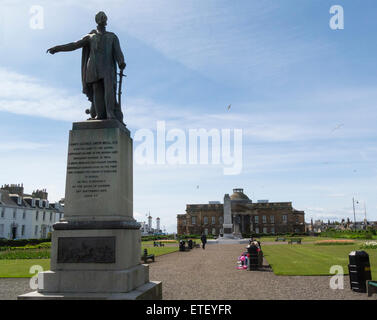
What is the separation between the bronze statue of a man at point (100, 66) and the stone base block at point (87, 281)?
3.54m

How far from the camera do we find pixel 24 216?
6222 centimetres

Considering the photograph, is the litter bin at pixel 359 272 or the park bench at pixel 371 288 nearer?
the park bench at pixel 371 288

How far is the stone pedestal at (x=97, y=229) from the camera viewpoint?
6.70m

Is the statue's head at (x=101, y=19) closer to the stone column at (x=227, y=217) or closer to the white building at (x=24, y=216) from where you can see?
the stone column at (x=227, y=217)

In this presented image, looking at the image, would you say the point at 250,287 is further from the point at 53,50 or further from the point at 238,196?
the point at 238,196

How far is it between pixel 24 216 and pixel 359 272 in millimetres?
63635

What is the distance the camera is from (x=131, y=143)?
27.1 ft

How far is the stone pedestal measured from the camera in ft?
22.0

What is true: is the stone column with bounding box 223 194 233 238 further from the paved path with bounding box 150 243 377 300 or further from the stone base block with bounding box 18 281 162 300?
the stone base block with bounding box 18 281 162 300

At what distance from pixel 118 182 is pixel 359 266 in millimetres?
7928

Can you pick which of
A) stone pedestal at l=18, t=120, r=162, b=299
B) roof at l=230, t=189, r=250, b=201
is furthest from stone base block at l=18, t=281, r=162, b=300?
roof at l=230, t=189, r=250, b=201
